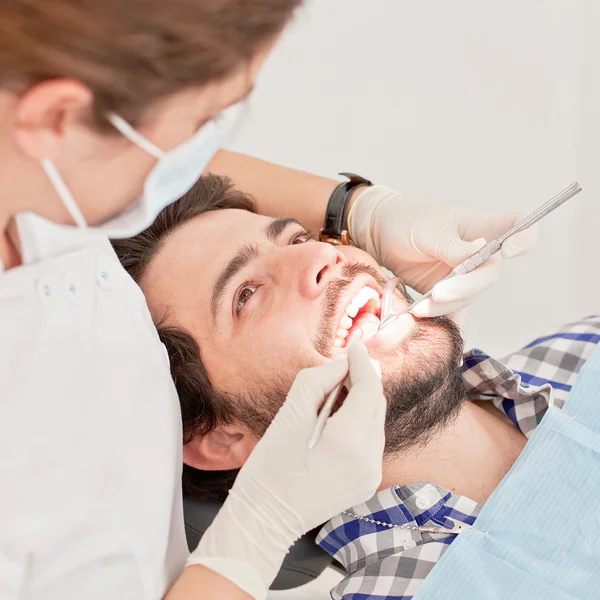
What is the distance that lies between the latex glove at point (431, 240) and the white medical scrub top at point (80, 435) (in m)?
0.60

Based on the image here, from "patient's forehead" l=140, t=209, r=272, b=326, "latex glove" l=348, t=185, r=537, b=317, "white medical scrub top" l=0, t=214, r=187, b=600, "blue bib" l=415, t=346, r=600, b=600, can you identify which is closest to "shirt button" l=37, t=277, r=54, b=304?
"white medical scrub top" l=0, t=214, r=187, b=600

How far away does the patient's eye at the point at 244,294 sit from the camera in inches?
60.3

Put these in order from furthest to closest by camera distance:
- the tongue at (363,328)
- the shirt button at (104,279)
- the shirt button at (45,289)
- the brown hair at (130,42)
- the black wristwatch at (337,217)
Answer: the black wristwatch at (337,217), the tongue at (363,328), the shirt button at (104,279), the shirt button at (45,289), the brown hair at (130,42)

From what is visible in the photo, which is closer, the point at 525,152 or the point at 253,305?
the point at 253,305

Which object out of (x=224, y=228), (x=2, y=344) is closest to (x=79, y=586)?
(x=2, y=344)

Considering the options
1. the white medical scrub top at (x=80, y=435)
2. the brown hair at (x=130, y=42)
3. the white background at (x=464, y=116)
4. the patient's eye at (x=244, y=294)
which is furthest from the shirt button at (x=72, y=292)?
the white background at (x=464, y=116)

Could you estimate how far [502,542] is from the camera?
1.41 meters

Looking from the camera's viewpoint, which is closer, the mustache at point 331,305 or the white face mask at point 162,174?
the white face mask at point 162,174

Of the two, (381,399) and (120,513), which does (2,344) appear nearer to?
(120,513)

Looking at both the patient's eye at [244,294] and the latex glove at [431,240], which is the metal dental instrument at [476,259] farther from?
the patient's eye at [244,294]

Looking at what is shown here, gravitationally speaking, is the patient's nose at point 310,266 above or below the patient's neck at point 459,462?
above

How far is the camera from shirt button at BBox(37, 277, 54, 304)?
125 centimetres

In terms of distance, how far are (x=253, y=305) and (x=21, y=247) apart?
0.49 meters

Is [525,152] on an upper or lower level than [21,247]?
upper
